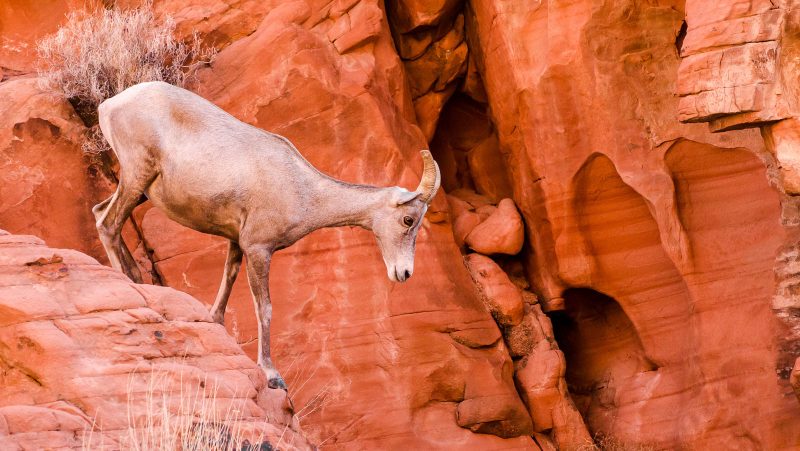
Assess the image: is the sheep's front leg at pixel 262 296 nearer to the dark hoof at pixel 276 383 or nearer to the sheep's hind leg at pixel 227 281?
the dark hoof at pixel 276 383

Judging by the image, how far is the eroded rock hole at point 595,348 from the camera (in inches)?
496

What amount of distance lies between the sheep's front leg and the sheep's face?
2.95 ft

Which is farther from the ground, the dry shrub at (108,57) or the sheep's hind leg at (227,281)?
the dry shrub at (108,57)

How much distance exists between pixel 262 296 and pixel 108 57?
12.6 ft

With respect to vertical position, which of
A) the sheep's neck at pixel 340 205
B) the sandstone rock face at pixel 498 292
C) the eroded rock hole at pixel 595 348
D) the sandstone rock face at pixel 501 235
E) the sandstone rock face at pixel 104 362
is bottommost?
the eroded rock hole at pixel 595 348

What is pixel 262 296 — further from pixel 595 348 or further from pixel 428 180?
pixel 595 348

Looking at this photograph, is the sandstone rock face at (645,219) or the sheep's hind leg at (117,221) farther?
the sandstone rock face at (645,219)

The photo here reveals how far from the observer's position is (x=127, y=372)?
682 cm

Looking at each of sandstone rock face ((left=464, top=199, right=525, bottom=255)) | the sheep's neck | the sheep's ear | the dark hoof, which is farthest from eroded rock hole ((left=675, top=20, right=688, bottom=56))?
the dark hoof

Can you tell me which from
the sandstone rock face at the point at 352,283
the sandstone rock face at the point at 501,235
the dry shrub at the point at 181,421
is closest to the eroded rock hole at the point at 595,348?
the sandstone rock face at the point at 501,235

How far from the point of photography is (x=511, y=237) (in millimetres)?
12656

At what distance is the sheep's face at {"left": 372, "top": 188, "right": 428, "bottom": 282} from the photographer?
8.88 m

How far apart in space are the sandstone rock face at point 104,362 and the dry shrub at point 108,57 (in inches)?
161

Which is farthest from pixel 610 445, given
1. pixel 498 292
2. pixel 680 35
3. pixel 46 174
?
pixel 46 174
